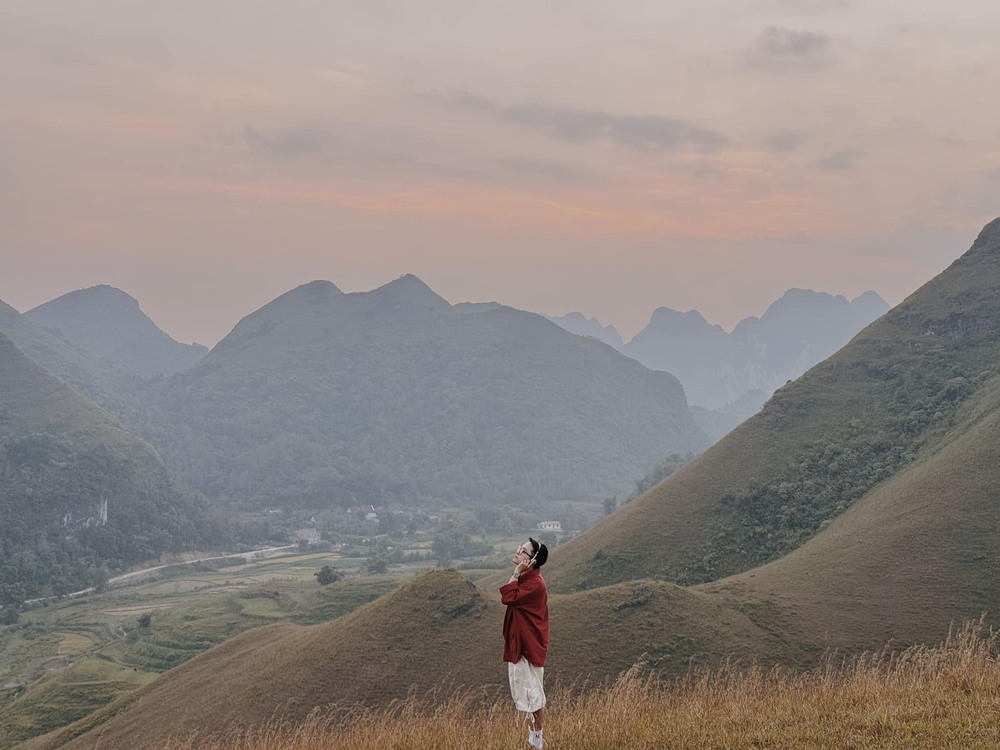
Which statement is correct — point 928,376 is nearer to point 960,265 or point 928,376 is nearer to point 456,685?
point 960,265

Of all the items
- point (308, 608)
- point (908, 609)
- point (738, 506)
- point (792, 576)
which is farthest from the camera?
point (308, 608)

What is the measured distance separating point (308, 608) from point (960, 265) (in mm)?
76728

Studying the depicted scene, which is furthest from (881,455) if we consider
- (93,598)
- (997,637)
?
(93,598)

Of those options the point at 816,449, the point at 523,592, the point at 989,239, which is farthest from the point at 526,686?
the point at 989,239

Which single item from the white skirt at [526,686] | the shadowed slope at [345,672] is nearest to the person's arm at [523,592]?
the white skirt at [526,686]

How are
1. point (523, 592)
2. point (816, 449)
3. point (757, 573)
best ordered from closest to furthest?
point (523, 592) < point (757, 573) < point (816, 449)

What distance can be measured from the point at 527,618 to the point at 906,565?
1410 inches

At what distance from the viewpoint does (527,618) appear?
12797 millimetres

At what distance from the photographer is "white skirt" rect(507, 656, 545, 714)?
12.3 m

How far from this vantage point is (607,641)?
3328 cm

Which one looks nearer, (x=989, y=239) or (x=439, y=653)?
(x=439, y=653)

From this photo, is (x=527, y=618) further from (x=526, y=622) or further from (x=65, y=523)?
(x=65, y=523)

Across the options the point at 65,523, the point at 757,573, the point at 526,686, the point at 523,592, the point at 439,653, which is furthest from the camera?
the point at 65,523

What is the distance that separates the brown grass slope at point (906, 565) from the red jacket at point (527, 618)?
83.4 feet
